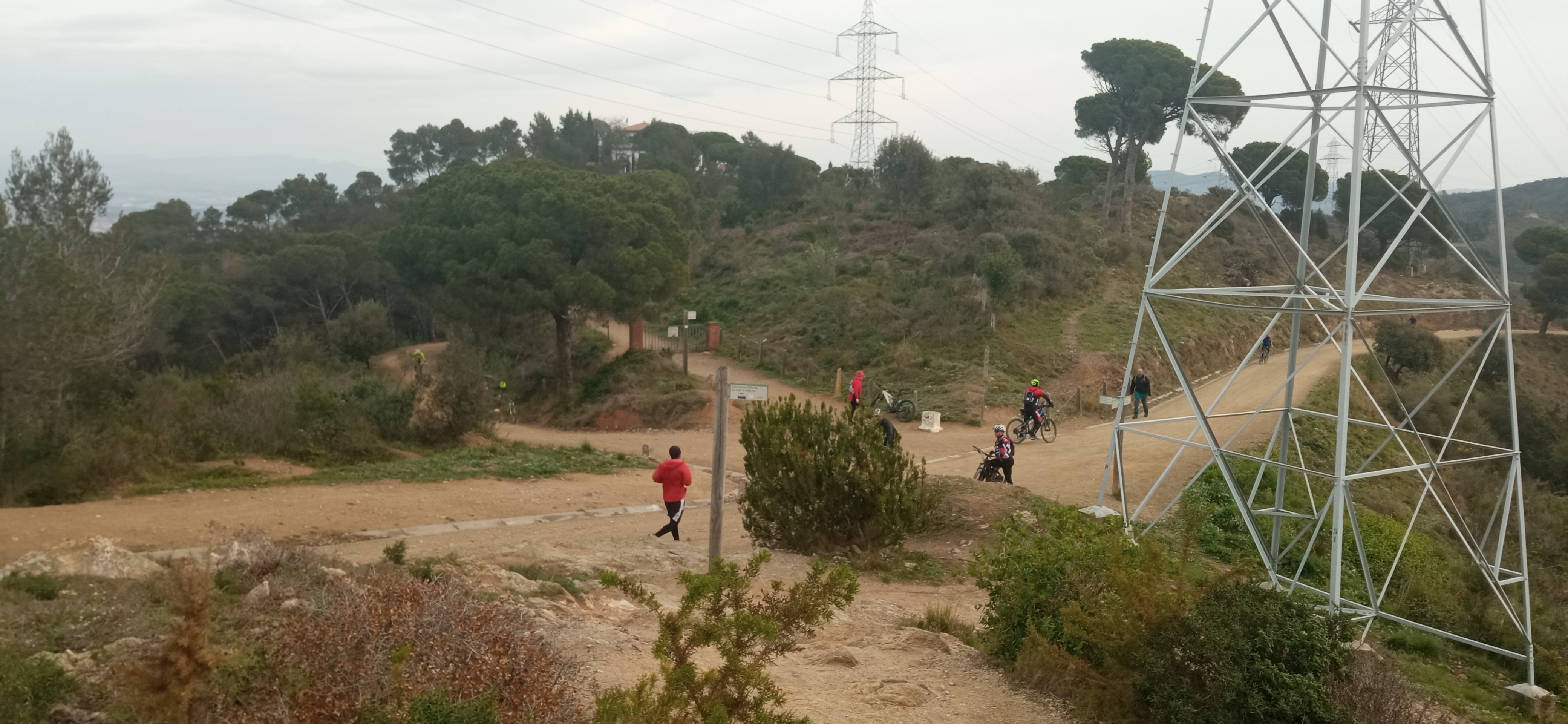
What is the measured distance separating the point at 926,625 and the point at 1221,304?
4207mm

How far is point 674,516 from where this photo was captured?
13.1 m

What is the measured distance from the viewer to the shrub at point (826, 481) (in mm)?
11859

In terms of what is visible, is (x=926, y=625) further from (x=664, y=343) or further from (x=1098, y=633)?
(x=664, y=343)

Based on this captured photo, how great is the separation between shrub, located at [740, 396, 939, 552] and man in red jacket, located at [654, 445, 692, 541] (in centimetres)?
89

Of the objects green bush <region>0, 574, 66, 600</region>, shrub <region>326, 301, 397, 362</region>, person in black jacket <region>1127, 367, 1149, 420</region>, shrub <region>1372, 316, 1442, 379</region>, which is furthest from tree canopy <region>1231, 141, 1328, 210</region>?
green bush <region>0, 574, 66, 600</region>

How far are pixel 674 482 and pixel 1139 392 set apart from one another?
50.9 feet

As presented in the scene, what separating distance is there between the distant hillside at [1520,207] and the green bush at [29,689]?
73.6 meters

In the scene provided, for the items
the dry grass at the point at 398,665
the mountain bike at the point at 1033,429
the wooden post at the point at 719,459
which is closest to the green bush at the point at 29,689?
the dry grass at the point at 398,665

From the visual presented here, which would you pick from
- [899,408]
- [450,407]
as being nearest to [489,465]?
[450,407]

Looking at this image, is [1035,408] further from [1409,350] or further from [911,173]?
[911,173]

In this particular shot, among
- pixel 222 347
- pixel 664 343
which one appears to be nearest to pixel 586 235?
pixel 664 343

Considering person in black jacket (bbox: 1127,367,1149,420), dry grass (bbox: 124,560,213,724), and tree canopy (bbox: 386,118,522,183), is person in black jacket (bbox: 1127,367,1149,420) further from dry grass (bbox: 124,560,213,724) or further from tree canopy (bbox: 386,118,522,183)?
tree canopy (bbox: 386,118,522,183)

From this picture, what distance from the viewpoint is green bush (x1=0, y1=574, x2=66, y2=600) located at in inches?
301

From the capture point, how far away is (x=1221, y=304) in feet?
32.4
